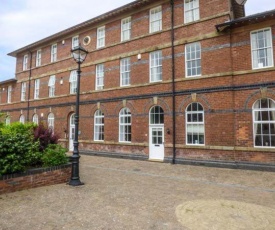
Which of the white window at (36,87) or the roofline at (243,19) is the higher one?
the roofline at (243,19)

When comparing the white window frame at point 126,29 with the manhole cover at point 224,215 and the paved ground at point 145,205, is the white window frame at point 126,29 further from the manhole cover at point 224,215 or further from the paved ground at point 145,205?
the manhole cover at point 224,215

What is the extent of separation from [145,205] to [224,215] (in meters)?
1.93

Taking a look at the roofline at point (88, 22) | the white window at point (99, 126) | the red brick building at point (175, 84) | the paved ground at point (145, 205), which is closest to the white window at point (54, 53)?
the roofline at point (88, 22)

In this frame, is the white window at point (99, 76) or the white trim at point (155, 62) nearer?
the white trim at point (155, 62)

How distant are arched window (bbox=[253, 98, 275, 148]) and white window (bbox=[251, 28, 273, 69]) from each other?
187cm

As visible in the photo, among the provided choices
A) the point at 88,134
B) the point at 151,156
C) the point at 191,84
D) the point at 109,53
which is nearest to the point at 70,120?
the point at 88,134

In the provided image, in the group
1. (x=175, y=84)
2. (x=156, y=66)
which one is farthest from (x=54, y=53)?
(x=175, y=84)

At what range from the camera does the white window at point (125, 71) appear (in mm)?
15724

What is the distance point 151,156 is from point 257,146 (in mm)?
6030

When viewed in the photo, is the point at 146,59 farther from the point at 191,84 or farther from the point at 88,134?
the point at 88,134

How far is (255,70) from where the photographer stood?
11078 mm

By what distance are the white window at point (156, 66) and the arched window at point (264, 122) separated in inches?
234

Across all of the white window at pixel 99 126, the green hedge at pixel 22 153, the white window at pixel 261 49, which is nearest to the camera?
the green hedge at pixel 22 153

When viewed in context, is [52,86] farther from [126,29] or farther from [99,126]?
[126,29]
